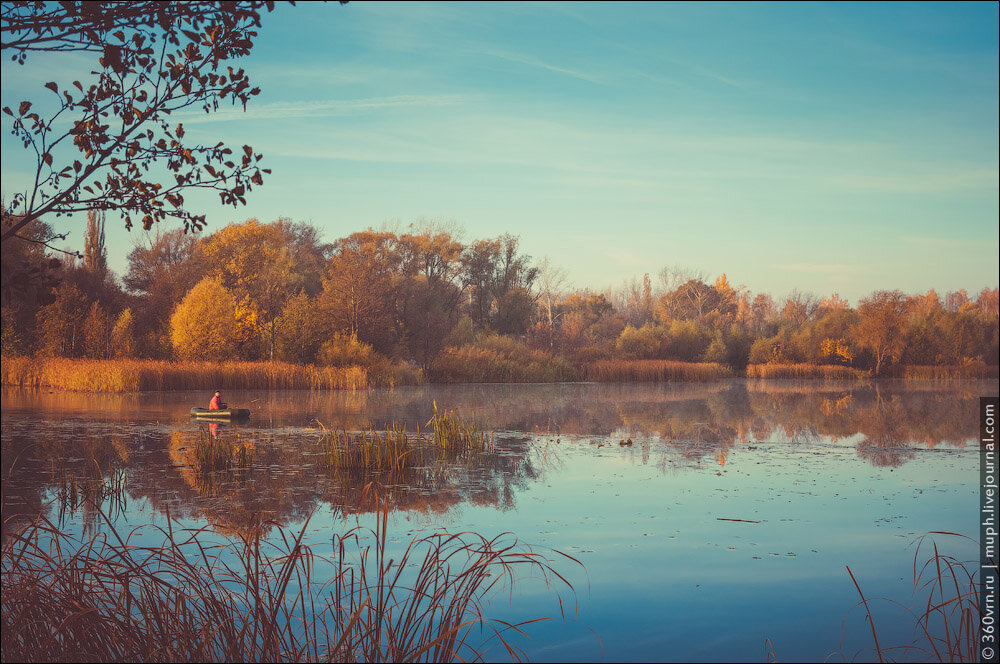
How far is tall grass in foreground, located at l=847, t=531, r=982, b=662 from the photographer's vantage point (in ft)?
13.2

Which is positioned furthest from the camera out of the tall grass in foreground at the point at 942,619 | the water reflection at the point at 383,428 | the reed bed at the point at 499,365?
the reed bed at the point at 499,365

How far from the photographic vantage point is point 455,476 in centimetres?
1034

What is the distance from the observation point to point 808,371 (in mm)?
41375

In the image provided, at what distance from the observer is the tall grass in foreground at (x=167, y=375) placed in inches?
1006

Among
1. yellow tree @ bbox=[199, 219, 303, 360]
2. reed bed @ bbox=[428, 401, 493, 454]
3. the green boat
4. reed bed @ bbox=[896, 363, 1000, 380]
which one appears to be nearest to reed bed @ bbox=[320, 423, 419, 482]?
reed bed @ bbox=[428, 401, 493, 454]

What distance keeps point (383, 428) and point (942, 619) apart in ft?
37.6

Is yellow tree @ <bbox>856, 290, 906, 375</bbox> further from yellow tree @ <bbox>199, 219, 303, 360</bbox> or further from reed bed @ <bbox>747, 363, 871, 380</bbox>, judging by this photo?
yellow tree @ <bbox>199, 219, 303, 360</bbox>

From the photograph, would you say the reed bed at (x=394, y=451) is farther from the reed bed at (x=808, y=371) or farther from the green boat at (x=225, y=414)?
the reed bed at (x=808, y=371)

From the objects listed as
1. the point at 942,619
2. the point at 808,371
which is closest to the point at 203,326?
the point at 942,619

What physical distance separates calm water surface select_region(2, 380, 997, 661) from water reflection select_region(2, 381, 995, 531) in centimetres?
6

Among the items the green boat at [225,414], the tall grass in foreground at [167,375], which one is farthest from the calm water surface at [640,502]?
the tall grass in foreground at [167,375]

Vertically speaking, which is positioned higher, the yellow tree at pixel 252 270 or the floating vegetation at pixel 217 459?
the yellow tree at pixel 252 270

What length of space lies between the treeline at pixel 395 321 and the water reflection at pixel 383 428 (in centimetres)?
599

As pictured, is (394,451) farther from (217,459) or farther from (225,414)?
(225,414)
